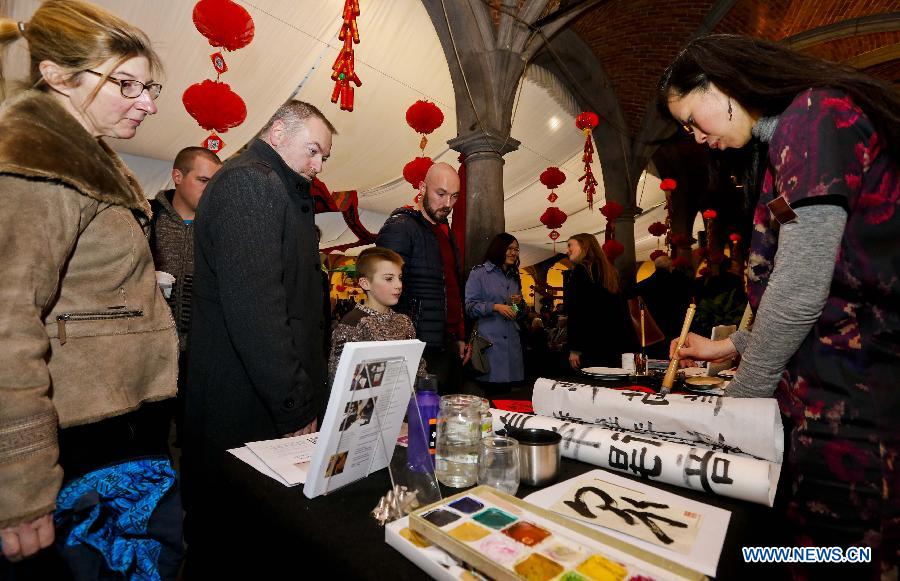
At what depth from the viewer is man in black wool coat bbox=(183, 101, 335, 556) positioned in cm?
146

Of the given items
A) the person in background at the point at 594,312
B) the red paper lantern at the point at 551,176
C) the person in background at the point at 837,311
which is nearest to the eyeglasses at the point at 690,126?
the person in background at the point at 837,311

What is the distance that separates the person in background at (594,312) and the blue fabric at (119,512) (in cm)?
309

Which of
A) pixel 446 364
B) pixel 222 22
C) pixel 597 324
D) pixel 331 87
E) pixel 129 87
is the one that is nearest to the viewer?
pixel 129 87

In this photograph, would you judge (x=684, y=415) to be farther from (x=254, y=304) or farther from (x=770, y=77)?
→ (x=254, y=304)

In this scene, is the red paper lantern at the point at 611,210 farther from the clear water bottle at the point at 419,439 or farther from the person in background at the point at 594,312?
the clear water bottle at the point at 419,439

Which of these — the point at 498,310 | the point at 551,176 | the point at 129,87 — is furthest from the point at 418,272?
the point at 551,176

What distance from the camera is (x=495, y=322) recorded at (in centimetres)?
386

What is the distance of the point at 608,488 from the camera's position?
90 centimetres

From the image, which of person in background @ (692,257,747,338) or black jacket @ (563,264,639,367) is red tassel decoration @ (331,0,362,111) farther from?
person in background @ (692,257,747,338)

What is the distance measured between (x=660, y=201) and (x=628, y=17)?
7063 mm

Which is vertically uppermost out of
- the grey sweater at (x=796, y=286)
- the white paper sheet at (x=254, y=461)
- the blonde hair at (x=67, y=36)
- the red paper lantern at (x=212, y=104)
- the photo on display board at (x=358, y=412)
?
the red paper lantern at (x=212, y=104)

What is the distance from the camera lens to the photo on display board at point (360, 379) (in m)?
0.86

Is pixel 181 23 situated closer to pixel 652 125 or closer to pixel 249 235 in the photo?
pixel 249 235

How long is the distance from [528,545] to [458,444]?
1.17 feet
